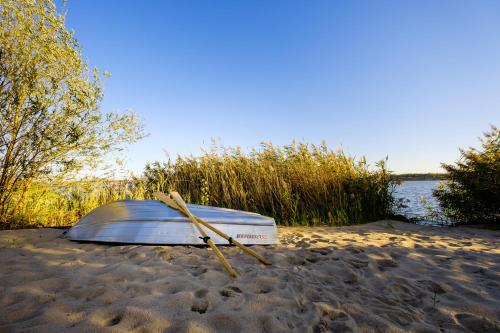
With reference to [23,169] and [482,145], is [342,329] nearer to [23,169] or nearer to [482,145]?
[23,169]

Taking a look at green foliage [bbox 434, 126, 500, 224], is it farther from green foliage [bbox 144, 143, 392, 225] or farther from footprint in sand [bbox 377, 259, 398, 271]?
footprint in sand [bbox 377, 259, 398, 271]

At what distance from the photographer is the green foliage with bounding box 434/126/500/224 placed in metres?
6.43

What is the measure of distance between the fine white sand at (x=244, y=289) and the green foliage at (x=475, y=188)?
11.3 ft

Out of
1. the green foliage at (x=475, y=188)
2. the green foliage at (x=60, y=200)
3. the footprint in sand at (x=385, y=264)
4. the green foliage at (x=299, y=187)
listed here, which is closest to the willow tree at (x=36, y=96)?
the green foliage at (x=60, y=200)

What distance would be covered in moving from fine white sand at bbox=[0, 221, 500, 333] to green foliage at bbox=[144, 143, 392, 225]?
122 inches

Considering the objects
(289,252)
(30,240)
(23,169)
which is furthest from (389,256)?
(23,169)

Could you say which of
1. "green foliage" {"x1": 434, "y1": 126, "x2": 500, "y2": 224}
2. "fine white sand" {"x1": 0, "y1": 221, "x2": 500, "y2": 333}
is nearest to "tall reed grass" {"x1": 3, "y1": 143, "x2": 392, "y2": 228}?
"green foliage" {"x1": 434, "y1": 126, "x2": 500, "y2": 224}

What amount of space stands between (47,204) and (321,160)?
5.90 meters

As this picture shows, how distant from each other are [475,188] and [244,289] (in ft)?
21.9

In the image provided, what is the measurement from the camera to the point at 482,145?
6949 mm

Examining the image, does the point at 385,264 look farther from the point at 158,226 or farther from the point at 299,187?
the point at 299,187

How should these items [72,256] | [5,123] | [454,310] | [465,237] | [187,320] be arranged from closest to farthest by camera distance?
[187,320] → [454,310] → [72,256] → [5,123] → [465,237]

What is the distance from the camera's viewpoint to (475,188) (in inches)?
262

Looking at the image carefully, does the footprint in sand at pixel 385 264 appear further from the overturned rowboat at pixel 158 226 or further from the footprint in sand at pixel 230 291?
the footprint in sand at pixel 230 291
